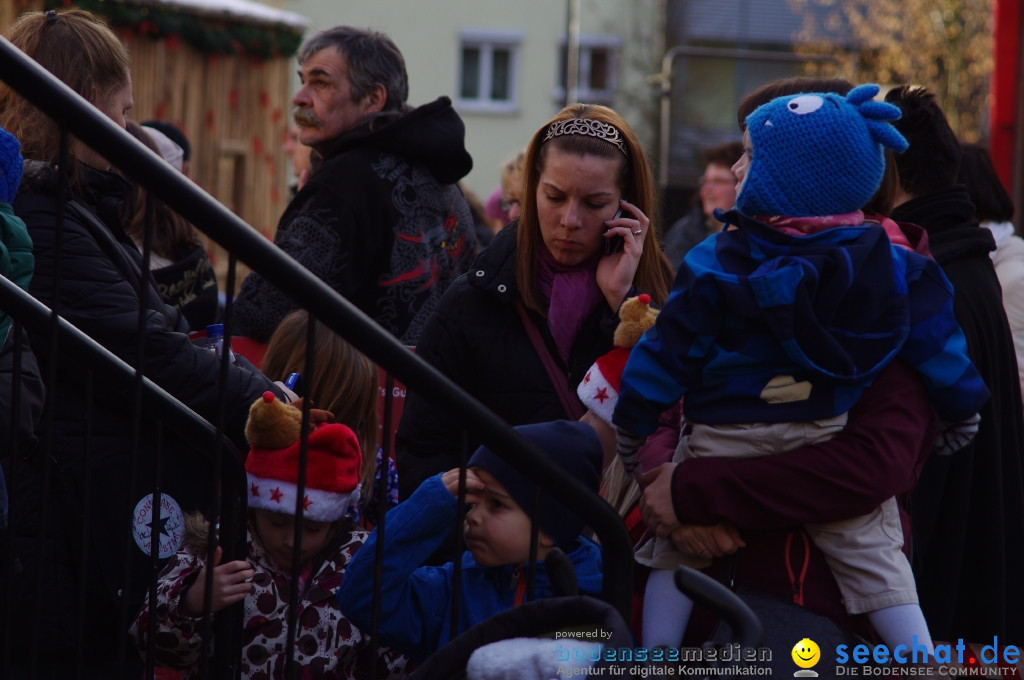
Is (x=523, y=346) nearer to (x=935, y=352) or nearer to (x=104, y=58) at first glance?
(x=935, y=352)

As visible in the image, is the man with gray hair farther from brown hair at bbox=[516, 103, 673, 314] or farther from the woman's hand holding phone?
the woman's hand holding phone

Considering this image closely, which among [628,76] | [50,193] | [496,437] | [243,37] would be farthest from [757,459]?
[628,76]

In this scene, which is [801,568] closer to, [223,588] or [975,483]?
[223,588]

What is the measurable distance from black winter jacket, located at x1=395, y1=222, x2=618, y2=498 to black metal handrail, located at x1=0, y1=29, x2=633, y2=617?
2.24 ft

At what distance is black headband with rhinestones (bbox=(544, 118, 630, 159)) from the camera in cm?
326

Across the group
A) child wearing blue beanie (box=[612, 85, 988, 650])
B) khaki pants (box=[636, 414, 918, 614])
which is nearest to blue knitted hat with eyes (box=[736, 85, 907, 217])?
child wearing blue beanie (box=[612, 85, 988, 650])

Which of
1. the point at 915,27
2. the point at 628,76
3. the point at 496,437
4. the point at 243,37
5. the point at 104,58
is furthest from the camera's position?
the point at 628,76

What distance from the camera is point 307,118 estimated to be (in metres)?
4.59

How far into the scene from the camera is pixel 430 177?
15.0ft

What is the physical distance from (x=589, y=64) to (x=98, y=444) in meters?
28.3

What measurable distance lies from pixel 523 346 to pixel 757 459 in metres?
0.90

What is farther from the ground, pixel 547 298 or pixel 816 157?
pixel 816 157

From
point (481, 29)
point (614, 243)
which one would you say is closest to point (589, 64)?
point (481, 29)

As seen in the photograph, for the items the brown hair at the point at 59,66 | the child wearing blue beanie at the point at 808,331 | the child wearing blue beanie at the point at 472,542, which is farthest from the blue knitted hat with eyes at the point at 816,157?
the brown hair at the point at 59,66
